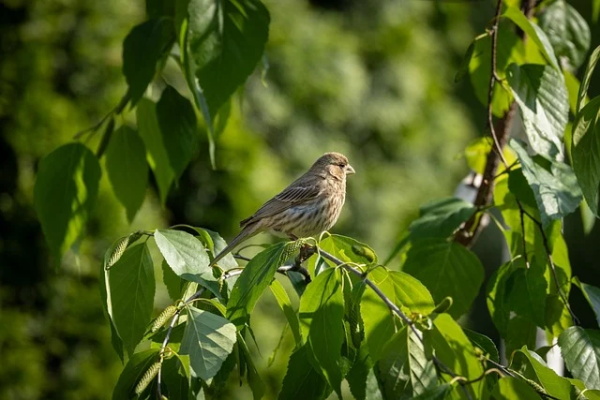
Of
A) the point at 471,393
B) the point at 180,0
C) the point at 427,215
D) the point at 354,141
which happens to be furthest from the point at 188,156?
the point at 354,141

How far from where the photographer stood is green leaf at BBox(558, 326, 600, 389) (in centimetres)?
205

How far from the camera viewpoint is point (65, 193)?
2.48 m

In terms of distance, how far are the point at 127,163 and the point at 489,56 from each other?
3.37 ft

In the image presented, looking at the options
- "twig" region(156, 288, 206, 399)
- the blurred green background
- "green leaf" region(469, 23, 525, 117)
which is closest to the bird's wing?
the blurred green background

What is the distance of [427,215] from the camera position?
9.09 ft

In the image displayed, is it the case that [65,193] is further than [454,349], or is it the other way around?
[65,193]

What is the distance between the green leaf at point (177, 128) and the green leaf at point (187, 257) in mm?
612

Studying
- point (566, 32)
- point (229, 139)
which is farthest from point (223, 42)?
point (229, 139)

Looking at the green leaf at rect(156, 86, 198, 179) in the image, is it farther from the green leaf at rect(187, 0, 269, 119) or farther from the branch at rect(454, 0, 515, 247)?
the branch at rect(454, 0, 515, 247)

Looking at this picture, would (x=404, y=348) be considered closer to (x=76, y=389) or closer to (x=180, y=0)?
(x=180, y=0)

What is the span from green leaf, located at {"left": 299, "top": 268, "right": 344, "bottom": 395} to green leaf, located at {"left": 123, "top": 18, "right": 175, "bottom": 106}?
0.87 meters

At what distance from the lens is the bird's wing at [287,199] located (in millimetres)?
3495

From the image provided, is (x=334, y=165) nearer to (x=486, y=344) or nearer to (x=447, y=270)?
(x=447, y=270)

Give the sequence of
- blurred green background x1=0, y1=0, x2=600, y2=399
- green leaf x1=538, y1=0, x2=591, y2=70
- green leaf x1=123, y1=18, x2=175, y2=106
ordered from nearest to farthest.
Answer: green leaf x1=123, y1=18, x2=175, y2=106 → green leaf x1=538, y1=0, x2=591, y2=70 → blurred green background x1=0, y1=0, x2=600, y2=399
